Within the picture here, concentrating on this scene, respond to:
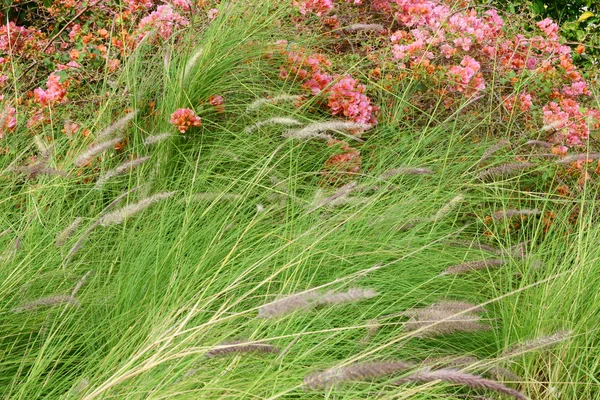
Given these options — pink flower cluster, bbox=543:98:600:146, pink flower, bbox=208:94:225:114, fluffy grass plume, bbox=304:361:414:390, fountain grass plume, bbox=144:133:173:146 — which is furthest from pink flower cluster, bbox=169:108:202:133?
fluffy grass plume, bbox=304:361:414:390

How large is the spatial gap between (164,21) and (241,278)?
75.2 inches

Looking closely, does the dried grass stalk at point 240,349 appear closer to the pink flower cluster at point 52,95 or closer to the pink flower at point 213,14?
the pink flower cluster at point 52,95

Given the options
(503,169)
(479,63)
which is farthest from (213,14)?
(503,169)

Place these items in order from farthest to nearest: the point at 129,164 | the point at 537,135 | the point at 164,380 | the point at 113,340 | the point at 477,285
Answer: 1. the point at 537,135
2. the point at 477,285
3. the point at 129,164
4. the point at 113,340
5. the point at 164,380

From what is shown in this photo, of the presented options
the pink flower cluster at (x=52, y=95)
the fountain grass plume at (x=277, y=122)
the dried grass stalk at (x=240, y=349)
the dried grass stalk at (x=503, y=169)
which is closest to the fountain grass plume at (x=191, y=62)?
the fountain grass plume at (x=277, y=122)

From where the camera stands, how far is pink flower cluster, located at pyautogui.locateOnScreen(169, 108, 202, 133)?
3264mm

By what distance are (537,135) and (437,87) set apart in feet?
1.77

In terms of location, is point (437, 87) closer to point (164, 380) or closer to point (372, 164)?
point (372, 164)

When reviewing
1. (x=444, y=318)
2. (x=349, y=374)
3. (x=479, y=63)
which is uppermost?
(x=349, y=374)

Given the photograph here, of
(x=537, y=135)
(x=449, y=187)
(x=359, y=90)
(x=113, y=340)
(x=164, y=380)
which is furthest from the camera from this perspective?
(x=537, y=135)

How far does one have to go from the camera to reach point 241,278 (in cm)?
234

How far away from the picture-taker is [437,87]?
415cm

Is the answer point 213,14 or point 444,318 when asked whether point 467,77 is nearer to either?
point 213,14

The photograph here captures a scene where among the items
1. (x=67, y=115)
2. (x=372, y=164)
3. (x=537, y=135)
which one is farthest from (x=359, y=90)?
(x=67, y=115)
